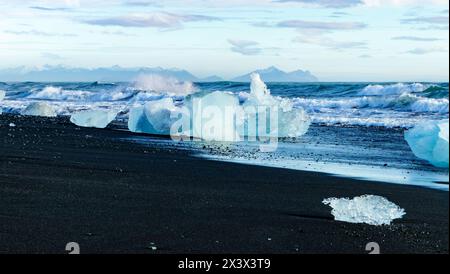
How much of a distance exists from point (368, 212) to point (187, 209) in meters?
1.39

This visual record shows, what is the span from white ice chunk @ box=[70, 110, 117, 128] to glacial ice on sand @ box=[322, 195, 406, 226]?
10.2 m

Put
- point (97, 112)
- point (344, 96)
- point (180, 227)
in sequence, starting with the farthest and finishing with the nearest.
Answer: point (344, 96)
point (97, 112)
point (180, 227)

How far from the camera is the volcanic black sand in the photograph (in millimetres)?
3791

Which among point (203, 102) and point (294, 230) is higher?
point (203, 102)

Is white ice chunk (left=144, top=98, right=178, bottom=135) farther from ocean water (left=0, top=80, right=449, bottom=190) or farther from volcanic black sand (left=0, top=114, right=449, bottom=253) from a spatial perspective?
volcanic black sand (left=0, top=114, right=449, bottom=253)

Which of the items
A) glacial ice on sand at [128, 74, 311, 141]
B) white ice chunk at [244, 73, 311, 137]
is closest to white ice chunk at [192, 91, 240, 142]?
glacial ice on sand at [128, 74, 311, 141]

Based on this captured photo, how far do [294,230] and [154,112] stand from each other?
8.57 metres

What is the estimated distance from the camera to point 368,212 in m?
4.51

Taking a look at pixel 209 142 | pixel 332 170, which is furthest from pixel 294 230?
pixel 209 142

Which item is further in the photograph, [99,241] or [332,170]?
[332,170]

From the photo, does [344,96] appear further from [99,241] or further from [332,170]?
[99,241]

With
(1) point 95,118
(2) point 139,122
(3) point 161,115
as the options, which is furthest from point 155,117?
(1) point 95,118

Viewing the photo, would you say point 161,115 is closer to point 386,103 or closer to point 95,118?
point 95,118
